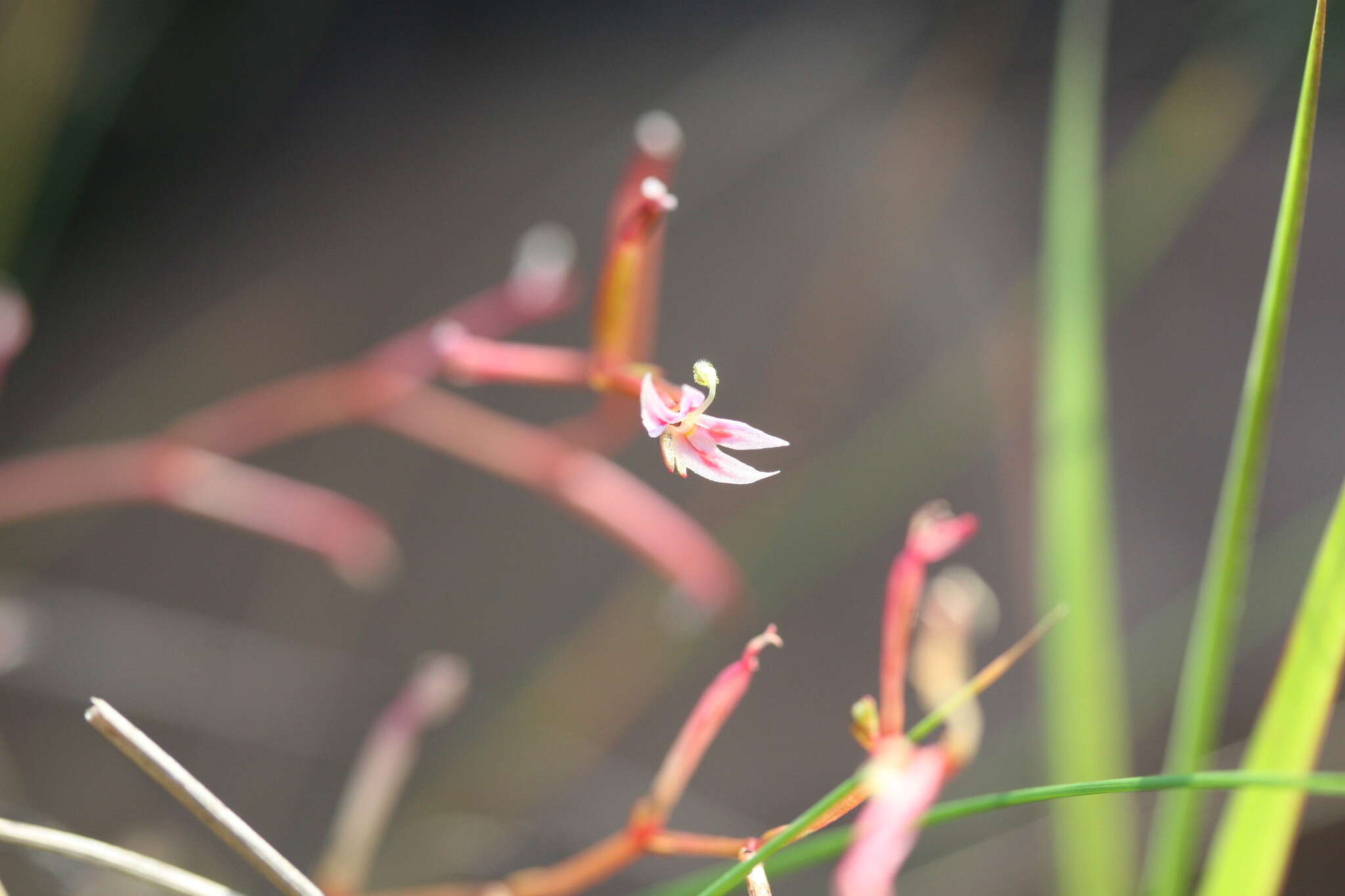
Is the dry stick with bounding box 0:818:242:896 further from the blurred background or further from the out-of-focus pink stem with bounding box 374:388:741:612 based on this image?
the blurred background

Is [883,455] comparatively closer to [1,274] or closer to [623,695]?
[623,695]

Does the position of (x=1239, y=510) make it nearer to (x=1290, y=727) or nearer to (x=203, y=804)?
(x=1290, y=727)

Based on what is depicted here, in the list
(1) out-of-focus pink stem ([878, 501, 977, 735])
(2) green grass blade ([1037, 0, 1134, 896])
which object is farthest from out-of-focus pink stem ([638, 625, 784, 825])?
(2) green grass blade ([1037, 0, 1134, 896])

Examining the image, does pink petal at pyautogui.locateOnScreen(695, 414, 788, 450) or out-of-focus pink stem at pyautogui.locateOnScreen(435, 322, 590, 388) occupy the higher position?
out-of-focus pink stem at pyautogui.locateOnScreen(435, 322, 590, 388)

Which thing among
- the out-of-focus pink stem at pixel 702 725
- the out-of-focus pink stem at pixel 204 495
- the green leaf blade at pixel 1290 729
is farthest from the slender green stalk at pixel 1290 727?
the out-of-focus pink stem at pixel 204 495

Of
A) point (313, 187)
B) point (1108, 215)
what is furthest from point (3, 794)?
point (1108, 215)

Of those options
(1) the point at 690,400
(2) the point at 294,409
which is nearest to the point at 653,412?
(1) the point at 690,400
